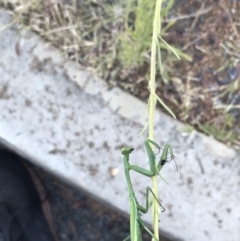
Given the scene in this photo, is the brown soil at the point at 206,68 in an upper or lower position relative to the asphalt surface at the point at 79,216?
upper

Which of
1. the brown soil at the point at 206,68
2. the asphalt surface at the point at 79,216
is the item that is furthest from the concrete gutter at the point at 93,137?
the asphalt surface at the point at 79,216

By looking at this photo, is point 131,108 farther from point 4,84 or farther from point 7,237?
point 7,237

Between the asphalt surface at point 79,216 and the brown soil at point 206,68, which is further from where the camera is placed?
the asphalt surface at point 79,216

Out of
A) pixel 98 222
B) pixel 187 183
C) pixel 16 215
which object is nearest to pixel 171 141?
pixel 187 183

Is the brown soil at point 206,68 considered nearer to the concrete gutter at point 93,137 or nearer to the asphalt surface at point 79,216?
the concrete gutter at point 93,137

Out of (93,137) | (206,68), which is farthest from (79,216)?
(206,68)

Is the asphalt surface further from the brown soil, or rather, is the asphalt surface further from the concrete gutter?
the brown soil

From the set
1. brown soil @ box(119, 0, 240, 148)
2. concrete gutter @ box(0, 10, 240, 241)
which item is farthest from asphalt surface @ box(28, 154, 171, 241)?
brown soil @ box(119, 0, 240, 148)

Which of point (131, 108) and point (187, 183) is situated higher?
point (131, 108)

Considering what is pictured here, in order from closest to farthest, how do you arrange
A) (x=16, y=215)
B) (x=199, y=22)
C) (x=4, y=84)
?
(x=4, y=84)
(x=199, y=22)
(x=16, y=215)
